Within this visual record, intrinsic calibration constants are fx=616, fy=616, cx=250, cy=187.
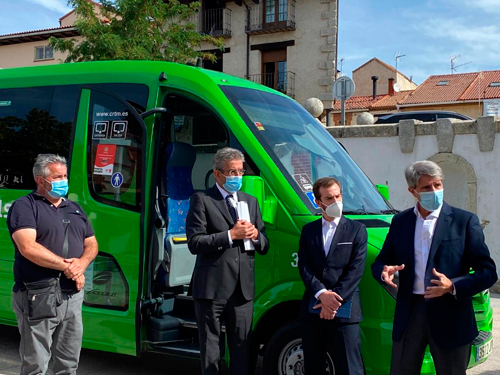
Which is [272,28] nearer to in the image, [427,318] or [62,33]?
[62,33]

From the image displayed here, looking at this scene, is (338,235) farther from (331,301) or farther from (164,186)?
(164,186)

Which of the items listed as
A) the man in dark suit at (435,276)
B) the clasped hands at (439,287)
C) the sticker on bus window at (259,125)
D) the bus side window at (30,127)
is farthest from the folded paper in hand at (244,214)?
the bus side window at (30,127)

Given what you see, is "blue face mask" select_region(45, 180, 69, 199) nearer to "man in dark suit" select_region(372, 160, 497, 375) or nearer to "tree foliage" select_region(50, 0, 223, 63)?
"man in dark suit" select_region(372, 160, 497, 375)

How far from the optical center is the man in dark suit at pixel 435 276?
3.34 metres

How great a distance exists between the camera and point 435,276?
3354 mm

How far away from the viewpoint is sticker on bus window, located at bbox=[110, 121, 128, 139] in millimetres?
5329

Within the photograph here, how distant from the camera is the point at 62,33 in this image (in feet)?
101

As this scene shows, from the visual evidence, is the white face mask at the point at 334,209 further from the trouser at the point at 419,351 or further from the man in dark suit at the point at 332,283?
the trouser at the point at 419,351

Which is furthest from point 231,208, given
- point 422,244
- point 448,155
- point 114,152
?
point 448,155

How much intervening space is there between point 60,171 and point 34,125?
6.85 feet

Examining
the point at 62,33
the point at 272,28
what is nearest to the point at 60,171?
the point at 272,28

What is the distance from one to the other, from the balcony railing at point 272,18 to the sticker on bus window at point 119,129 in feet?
73.4

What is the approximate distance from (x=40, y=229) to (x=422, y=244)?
7.98 feet

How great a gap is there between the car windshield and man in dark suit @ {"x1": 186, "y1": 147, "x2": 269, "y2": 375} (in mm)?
548
